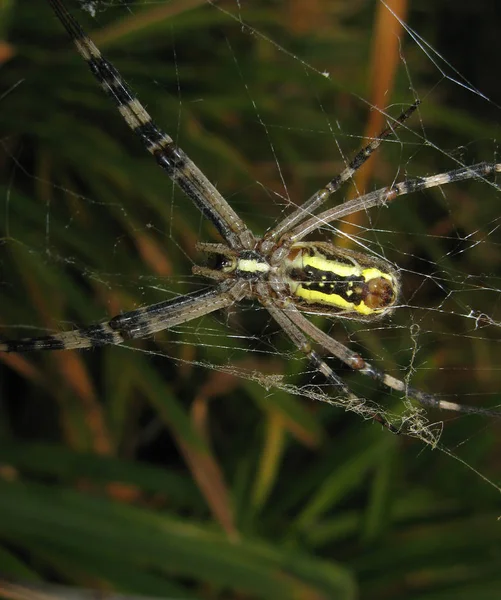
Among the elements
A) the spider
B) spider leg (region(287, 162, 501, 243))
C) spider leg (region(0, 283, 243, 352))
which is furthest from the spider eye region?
spider leg (region(0, 283, 243, 352))

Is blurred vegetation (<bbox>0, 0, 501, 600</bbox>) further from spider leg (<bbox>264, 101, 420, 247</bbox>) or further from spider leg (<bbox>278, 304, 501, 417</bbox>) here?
spider leg (<bbox>264, 101, 420, 247</bbox>)

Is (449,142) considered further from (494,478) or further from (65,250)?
(65,250)

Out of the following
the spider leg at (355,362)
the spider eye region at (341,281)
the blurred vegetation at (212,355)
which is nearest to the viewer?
the spider eye region at (341,281)

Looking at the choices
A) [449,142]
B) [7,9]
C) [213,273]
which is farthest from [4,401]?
[449,142]

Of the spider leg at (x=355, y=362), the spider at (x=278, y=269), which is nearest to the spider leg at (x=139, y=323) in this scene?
the spider at (x=278, y=269)

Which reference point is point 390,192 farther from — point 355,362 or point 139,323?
point 139,323

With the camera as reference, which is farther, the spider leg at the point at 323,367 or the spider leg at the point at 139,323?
the spider leg at the point at 139,323

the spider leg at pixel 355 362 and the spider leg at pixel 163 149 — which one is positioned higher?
the spider leg at pixel 163 149

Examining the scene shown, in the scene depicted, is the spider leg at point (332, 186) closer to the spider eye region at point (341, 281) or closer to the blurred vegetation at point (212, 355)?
the spider eye region at point (341, 281)
